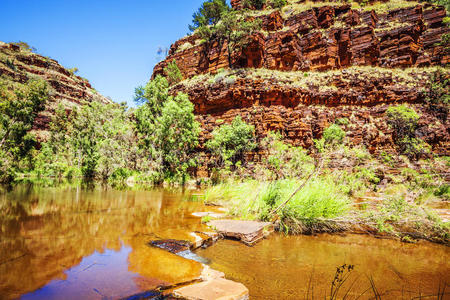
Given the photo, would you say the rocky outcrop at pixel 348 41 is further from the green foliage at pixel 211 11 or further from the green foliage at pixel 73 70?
the green foliage at pixel 73 70

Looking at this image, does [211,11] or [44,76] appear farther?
[44,76]

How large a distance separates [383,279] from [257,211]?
9.96ft

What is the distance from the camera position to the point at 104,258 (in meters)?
2.85

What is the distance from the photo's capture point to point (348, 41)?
1144 inches

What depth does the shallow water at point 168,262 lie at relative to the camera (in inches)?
87.4

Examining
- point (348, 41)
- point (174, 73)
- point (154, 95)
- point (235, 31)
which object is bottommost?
point (154, 95)

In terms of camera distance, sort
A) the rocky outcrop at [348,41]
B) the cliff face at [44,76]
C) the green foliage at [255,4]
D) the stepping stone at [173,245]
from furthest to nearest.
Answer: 1. the cliff face at [44,76]
2. the green foliage at [255,4]
3. the rocky outcrop at [348,41]
4. the stepping stone at [173,245]

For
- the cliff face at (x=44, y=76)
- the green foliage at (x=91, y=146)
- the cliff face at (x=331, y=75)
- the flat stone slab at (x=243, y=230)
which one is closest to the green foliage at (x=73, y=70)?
the cliff face at (x=44, y=76)

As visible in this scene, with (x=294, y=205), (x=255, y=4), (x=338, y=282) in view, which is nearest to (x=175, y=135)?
(x=294, y=205)

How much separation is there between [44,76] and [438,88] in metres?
74.2

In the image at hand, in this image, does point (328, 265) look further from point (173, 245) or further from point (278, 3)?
point (278, 3)

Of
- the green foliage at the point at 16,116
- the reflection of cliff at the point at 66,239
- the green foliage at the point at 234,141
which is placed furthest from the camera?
the green foliage at the point at 234,141

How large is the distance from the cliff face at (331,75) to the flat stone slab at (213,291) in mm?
18302

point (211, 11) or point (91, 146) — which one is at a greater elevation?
point (211, 11)
